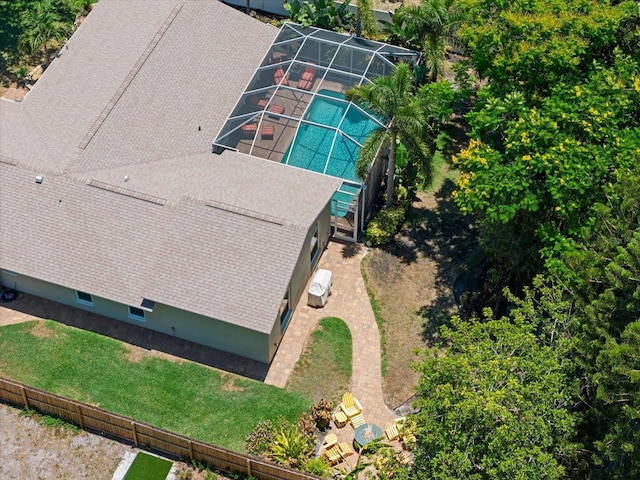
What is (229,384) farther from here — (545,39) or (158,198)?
(545,39)

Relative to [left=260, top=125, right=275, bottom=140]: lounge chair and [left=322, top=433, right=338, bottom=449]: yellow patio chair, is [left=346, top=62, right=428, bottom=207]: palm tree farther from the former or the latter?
[left=322, top=433, right=338, bottom=449]: yellow patio chair

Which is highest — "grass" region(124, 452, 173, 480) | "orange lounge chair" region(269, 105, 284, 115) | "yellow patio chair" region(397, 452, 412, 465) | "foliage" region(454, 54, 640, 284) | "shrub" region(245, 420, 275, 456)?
"foliage" region(454, 54, 640, 284)

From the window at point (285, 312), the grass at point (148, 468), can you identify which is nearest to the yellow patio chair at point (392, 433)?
the window at point (285, 312)

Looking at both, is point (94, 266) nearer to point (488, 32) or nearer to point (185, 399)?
point (185, 399)

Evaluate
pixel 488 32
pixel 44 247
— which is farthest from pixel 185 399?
pixel 488 32

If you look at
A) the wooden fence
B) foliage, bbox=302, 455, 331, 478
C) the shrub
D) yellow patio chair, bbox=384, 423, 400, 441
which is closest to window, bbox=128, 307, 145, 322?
the wooden fence

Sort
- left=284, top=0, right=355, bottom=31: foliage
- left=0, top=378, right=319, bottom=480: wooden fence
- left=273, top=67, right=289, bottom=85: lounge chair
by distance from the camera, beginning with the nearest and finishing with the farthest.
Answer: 1. left=0, top=378, right=319, bottom=480: wooden fence
2. left=273, top=67, right=289, bottom=85: lounge chair
3. left=284, top=0, right=355, bottom=31: foliage

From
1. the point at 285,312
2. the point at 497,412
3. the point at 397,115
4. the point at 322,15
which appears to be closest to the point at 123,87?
the point at 322,15
